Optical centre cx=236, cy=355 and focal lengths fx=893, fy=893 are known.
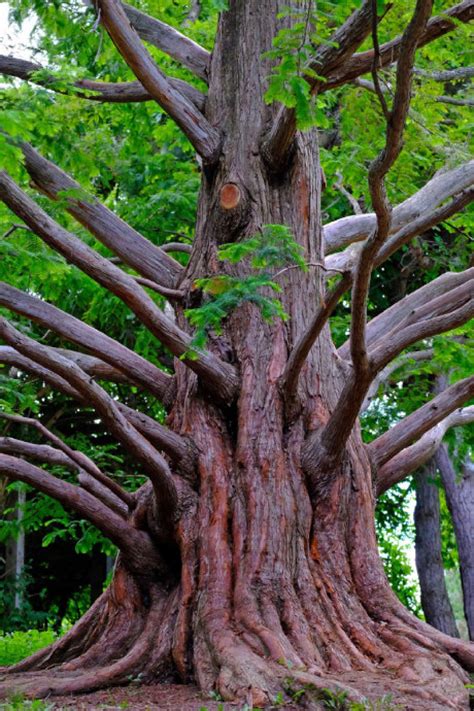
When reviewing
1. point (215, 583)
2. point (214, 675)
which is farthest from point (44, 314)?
point (214, 675)

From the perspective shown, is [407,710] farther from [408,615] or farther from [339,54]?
[339,54]

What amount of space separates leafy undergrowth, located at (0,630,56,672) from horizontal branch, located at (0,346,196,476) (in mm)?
4412

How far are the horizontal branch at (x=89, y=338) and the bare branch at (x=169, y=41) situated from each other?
3.16 m

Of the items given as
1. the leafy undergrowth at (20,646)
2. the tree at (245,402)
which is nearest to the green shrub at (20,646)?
the leafy undergrowth at (20,646)

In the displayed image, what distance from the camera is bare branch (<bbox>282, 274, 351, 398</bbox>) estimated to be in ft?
18.3

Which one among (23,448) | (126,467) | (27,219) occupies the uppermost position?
(126,467)

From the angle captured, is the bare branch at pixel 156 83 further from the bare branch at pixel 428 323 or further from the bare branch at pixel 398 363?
the bare branch at pixel 398 363

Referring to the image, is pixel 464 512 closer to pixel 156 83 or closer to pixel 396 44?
pixel 396 44

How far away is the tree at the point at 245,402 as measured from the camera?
575 cm

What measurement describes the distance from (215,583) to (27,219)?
2885mm

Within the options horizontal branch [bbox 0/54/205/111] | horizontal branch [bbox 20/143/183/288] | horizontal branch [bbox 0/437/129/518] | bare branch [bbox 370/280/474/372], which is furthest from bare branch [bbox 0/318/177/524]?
horizontal branch [bbox 0/54/205/111]

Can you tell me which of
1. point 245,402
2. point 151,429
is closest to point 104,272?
point 151,429

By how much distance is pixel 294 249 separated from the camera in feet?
18.8

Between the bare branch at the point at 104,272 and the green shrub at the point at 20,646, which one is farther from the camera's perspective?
the green shrub at the point at 20,646
